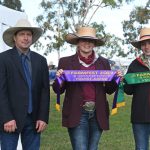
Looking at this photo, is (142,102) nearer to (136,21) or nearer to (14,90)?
(14,90)

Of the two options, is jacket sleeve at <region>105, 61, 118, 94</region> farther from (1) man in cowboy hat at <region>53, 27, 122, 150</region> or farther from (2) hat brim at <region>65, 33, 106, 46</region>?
(2) hat brim at <region>65, 33, 106, 46</region>

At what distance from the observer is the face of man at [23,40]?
5539mm

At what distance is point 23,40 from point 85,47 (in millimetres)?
814

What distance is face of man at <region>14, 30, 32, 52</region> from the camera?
5539 mm

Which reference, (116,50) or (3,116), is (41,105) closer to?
(3,116)

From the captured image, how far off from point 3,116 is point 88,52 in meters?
1.32

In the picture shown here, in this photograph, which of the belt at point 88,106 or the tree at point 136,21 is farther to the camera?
the tree at point 136,21

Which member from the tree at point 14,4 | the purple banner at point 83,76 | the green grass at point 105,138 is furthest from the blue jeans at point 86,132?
the tree at point 14,4

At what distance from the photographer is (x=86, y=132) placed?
5.86 metres

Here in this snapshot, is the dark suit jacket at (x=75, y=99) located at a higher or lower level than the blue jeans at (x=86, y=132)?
higher

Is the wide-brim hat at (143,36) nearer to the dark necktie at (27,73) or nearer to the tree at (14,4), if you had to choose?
the dark necktie at (27,73)

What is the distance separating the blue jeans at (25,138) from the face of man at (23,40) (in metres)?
0.79

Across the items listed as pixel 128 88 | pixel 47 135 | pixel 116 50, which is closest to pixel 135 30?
pixel 116 50

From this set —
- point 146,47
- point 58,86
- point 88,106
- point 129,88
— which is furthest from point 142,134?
point 58,86
